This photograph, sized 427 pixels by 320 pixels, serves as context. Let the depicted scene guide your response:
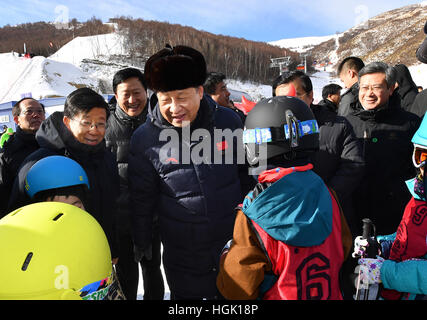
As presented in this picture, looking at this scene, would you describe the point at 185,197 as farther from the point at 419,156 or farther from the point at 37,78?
the point at 37,78

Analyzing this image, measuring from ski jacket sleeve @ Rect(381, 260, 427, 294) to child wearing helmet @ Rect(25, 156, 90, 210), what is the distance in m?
1.67

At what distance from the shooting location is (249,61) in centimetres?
6134

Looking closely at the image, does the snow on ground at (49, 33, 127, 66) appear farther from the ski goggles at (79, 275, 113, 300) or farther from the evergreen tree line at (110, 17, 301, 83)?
the ski goggles at (79, 275, 113, 300)

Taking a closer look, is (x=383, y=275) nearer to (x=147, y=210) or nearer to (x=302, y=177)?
(x=302, y=177)

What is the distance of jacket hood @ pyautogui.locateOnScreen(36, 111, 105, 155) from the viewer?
193 cm

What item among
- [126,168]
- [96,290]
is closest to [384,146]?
[126,168]

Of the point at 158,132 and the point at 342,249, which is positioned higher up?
the point at 158,132

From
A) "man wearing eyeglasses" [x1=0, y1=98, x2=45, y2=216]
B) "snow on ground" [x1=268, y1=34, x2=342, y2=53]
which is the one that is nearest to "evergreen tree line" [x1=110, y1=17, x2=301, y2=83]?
"snow on ground" [x1=268, y1=34, x2=342, y2=53]

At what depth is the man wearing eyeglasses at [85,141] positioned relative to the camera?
1935mm

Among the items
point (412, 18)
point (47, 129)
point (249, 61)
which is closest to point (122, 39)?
point (249, 61)

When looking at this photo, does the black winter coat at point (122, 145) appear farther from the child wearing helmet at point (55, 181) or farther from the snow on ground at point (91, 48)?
the snow on ground at point (91, 48)

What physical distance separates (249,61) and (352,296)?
63.7 m

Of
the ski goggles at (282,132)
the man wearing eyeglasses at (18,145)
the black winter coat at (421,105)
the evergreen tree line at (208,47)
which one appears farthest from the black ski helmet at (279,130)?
the evergreen tree line at (208,47)

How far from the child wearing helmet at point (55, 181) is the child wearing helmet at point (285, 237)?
1.02 metres
